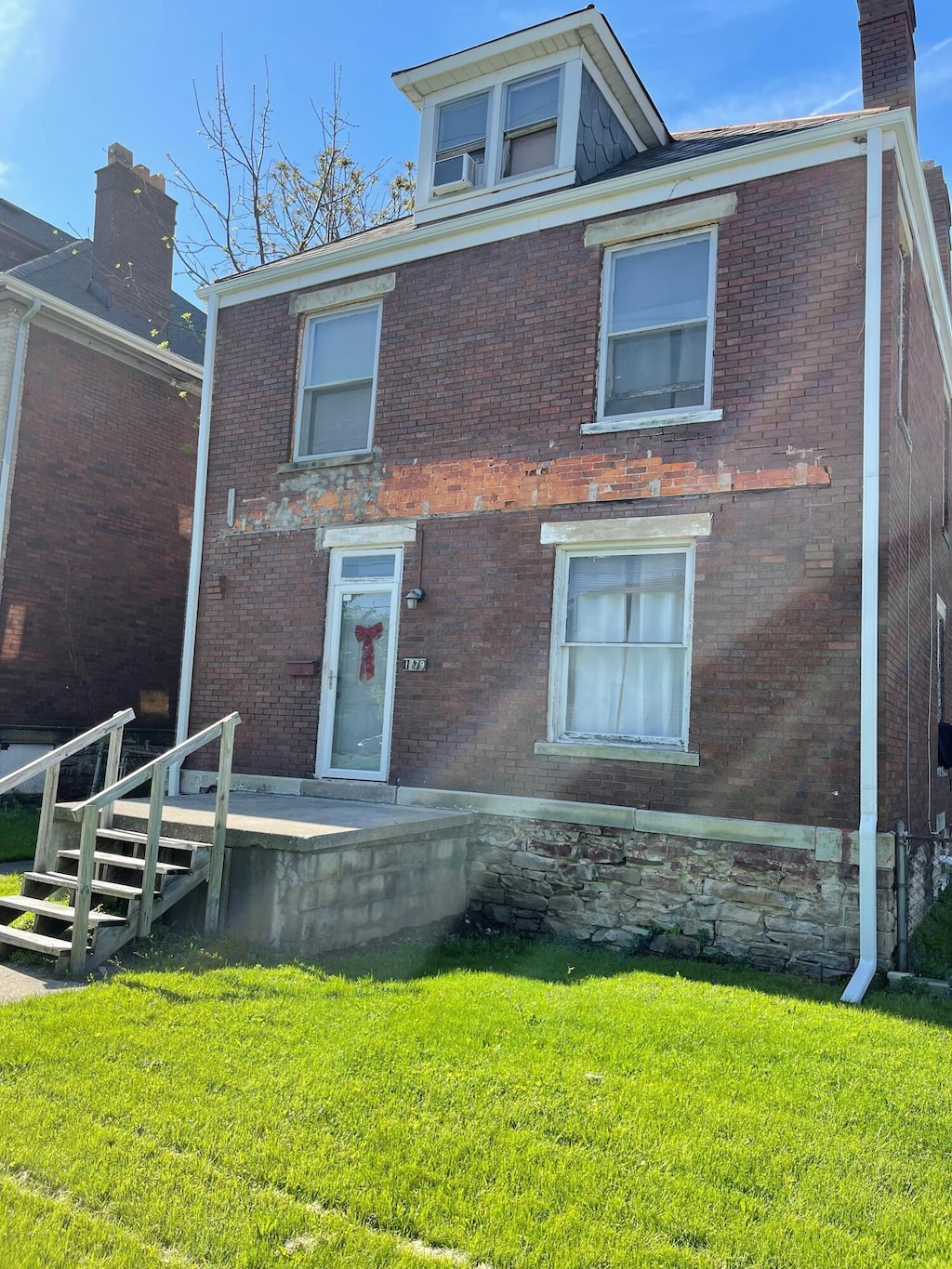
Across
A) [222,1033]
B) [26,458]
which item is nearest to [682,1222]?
[222,1033]

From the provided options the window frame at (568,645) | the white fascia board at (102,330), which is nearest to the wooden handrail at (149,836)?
the window frame at (568,645)

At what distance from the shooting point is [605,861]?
8.24m

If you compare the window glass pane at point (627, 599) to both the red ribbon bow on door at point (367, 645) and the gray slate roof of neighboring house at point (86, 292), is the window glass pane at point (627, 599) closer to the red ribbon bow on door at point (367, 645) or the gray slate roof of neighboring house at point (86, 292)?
the red ribbon bow on door at point (367, 645)

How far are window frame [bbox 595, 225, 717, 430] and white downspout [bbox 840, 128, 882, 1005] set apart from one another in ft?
4.20

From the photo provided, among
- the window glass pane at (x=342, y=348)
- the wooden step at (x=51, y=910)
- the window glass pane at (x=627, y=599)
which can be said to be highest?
the window glass pane at (x=342, y=348)

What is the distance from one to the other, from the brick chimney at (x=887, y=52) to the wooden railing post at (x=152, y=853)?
926 centimetres

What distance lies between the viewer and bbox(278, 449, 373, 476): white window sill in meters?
10.1

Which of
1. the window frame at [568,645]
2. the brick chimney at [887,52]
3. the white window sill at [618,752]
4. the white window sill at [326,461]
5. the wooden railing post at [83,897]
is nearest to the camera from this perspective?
the wooden railing post at [83,897]

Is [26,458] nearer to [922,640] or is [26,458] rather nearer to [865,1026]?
[922,640]

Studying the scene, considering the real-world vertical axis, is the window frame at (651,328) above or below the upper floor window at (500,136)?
below

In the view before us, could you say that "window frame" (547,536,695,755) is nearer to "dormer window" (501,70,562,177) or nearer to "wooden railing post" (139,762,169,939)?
"wooden railing post" (139,762,169,939)

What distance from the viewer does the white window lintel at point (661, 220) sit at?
8.48 metres

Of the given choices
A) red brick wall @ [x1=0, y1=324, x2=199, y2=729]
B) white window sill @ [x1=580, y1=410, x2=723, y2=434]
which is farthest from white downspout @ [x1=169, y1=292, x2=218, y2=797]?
white window sill @ [x1=580, y1=410, x2=723, y2=434]

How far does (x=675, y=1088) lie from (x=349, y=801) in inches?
207
